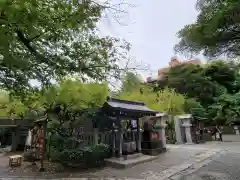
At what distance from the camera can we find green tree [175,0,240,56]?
17.2 feet

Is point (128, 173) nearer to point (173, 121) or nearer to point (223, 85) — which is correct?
point (173, 121)

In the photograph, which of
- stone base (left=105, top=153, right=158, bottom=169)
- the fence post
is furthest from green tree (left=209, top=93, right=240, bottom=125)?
the fence post

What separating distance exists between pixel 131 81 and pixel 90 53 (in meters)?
1.25

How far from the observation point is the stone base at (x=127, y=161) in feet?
29.6

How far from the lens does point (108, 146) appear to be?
10.3 m

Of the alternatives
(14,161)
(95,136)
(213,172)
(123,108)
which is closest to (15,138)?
(14,161)

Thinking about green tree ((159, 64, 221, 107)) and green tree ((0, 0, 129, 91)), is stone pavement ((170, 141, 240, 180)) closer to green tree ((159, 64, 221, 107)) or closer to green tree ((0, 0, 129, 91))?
green tree ((0, 0, 129, 91))

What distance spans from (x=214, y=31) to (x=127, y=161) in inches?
241

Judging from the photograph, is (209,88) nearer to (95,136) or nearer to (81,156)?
(95,136)

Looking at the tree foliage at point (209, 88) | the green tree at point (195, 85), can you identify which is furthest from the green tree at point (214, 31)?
the green tree at point (195, 85)

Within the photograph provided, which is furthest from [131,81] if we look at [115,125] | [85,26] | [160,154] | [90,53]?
[160,154]

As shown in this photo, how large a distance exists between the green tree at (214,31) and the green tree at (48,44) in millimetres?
2064

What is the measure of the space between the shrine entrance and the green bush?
3.60 feet

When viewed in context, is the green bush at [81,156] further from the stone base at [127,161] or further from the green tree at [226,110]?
the green tree at [226,110]
